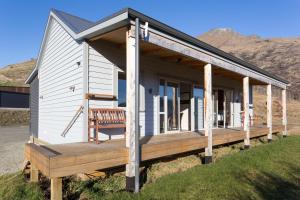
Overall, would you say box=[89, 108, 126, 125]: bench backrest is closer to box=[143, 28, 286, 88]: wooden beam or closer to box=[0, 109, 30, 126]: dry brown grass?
box=[143, 28, 286, 88]: wooden beam

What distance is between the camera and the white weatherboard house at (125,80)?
5441 millimetres

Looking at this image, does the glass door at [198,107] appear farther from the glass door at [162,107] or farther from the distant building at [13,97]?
the distant building at [13,97]

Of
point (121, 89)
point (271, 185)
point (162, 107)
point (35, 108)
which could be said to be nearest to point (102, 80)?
point (121, 89)

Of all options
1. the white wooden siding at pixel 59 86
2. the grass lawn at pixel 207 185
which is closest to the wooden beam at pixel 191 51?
the white wooden siding at pixel 59 86

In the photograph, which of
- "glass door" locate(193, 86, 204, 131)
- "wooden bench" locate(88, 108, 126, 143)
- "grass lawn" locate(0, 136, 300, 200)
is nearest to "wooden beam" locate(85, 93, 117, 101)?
"wooden bench" locate(88, 108, 126, 143)

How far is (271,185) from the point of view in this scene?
584 cm

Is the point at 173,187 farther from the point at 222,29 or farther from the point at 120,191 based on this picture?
the point at 222,29

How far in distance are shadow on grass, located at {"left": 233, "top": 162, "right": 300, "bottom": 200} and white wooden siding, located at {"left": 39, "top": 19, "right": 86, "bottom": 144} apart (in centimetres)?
402

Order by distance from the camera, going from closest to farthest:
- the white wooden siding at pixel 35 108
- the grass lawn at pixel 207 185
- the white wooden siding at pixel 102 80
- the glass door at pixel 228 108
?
A: 1. the grass lawn at pixel 207 185
2. the white wooden siding at pixel 102 80
3. the white wooden siding at pixel 35 108
4. the glass door at pixel 228 108

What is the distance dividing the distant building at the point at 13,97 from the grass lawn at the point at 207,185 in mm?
26075

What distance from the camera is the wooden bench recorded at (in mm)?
7039

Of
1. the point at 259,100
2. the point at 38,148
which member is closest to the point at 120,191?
the point at 38,148

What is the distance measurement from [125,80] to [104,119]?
5.02 ft

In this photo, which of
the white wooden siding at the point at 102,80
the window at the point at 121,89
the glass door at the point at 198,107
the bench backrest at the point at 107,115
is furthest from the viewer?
the glass door at the point at 198,107
